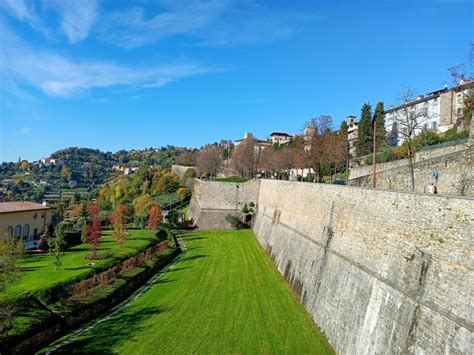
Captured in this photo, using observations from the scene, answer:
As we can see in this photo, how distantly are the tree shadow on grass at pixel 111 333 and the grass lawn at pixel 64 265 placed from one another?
141 inches

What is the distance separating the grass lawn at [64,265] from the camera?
1778cm

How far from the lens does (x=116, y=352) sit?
1386 cm

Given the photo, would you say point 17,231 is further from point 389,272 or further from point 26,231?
point 389,272

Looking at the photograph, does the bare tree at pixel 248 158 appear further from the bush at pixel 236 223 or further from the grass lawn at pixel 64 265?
the grass lawn at pixel 64 265

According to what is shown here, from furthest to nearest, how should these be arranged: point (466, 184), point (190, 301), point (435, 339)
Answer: point (190, 301) → point (466, 184) → point (435, 339)

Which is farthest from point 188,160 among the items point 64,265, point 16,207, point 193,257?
point 64,265

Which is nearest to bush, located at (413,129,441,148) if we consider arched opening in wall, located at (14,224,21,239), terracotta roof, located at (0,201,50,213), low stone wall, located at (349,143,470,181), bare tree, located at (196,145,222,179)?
low stone wall, located at (349,143,470,181)

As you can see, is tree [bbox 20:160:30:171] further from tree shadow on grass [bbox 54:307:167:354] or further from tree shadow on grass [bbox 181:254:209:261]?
tree shadow on grass [bbox 54:307:167:354]

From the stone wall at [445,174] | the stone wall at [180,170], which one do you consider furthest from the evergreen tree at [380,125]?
the stone wall at [180,170]

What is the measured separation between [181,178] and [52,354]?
79818 millimetres

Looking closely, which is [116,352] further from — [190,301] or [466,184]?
[466,184]

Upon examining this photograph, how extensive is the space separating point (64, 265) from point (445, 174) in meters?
23.2

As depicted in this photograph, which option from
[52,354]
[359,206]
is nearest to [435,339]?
[359,206]

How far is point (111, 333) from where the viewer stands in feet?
52.3
